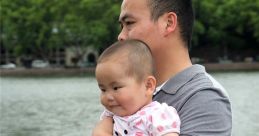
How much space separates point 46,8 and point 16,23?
2.77m

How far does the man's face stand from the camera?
1.81 m

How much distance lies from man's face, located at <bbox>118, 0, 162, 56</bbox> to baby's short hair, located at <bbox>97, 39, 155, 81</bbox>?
10cm

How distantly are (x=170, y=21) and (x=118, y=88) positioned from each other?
0.30 meters

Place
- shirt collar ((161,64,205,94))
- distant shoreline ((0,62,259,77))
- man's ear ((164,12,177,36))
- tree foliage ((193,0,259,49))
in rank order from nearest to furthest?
shirt collar ((161,64,205,94)) < man's ear ((164,12,177,36)) < distant shoreline ((0,62,259,77)) < tree foliage ((193,0,259,49))

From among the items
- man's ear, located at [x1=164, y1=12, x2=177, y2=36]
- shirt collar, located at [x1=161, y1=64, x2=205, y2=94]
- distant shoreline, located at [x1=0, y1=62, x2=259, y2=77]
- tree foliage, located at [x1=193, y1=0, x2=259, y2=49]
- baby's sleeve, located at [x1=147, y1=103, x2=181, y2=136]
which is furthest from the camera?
tree foliage, located at [x1=193, y1=0, x2=259, y2=49]

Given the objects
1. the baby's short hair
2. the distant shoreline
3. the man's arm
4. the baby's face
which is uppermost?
the baby's short hair

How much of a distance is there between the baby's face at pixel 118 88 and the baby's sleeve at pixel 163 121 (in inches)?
2.2

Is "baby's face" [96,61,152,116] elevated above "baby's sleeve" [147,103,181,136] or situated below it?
above

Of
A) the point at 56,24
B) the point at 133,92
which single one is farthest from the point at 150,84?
the point at 56,24

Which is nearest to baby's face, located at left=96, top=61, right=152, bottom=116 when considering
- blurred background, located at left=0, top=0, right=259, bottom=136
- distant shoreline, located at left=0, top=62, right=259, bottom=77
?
blurred background, located at left=0, top=0, right=259, bottom=136

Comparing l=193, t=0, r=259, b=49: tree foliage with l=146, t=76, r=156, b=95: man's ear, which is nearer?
l=146, t=76, r=156, b=95: man's ear

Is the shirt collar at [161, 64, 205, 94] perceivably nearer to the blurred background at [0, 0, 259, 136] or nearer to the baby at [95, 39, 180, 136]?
the baby at [95, 39, 180, 136]

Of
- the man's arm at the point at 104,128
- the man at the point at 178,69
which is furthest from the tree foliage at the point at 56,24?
the man's arm at the point at 104,128

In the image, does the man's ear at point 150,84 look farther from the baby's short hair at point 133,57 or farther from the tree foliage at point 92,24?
the tree foliage at point 92,24
